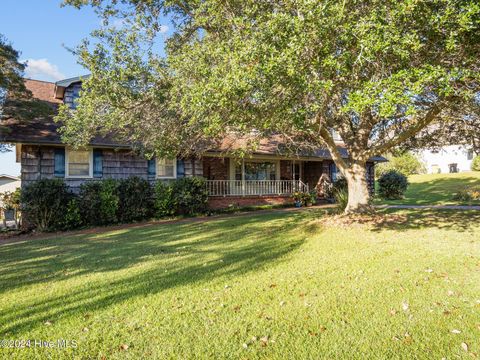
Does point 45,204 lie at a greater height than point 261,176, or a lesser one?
lesser

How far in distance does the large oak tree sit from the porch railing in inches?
322

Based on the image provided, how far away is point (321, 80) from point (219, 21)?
3072 mm

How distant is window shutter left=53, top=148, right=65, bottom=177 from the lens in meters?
13.4

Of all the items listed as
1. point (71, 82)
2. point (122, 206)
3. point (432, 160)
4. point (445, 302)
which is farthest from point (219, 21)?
point (432, 160)

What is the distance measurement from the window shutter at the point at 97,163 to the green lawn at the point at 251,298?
5848mm

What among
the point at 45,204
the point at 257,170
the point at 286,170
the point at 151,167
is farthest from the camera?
the point at 286,170

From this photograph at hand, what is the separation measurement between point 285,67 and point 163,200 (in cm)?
980

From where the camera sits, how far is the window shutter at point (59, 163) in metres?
13.4

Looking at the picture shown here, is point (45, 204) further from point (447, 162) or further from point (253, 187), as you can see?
point (447, 162)

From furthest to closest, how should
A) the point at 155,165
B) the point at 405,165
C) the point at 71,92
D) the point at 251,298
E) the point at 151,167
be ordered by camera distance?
the point at 405,165 < the point at 155,165 < the point at 151,167 < the point at 71,92 < the point at 251,298

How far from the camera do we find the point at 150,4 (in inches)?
384

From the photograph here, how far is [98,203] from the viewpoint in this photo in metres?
12.8

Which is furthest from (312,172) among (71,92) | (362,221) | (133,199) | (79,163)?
(71,92)

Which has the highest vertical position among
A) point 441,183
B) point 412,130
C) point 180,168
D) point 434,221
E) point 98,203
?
point 412,130
